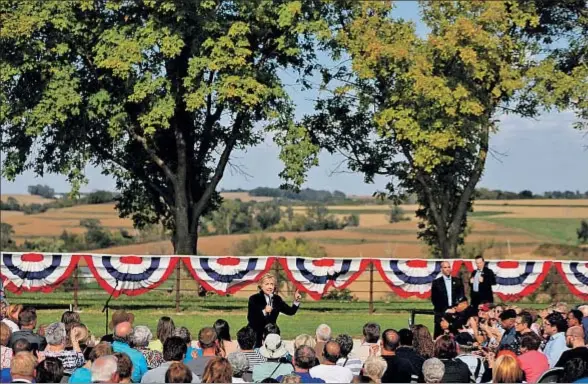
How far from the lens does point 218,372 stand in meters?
9.33

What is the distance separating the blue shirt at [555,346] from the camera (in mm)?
12555

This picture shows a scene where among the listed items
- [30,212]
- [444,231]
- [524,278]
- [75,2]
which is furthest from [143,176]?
[30,212]

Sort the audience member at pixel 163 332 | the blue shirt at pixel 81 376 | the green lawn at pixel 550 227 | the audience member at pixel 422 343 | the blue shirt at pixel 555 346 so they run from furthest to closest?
the green lawn at pixel 550 227, the blue shirt at pixel 555 346, the audience member at pixel 163 332, the audience member at pixel 422 343, the blue shirt at pixel 81 376

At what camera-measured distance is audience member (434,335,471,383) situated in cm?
1045

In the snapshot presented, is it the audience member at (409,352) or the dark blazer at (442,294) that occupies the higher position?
the dark blazer at (442,294)

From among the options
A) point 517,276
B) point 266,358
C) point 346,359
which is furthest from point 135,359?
point 517,276

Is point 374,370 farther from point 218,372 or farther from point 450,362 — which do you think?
point 218,372

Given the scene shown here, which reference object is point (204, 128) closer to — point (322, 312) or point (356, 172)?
point (356, 172)

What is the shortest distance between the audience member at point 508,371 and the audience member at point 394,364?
1164mm

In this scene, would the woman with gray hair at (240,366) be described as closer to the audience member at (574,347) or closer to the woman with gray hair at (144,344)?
the woman with gray hair at (144,344)

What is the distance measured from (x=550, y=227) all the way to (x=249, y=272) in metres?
28.7

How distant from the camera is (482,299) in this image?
19344mm

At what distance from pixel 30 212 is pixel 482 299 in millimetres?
62392

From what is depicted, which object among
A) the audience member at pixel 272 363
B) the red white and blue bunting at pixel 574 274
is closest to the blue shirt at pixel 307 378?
the audience member at pixel 272 363
